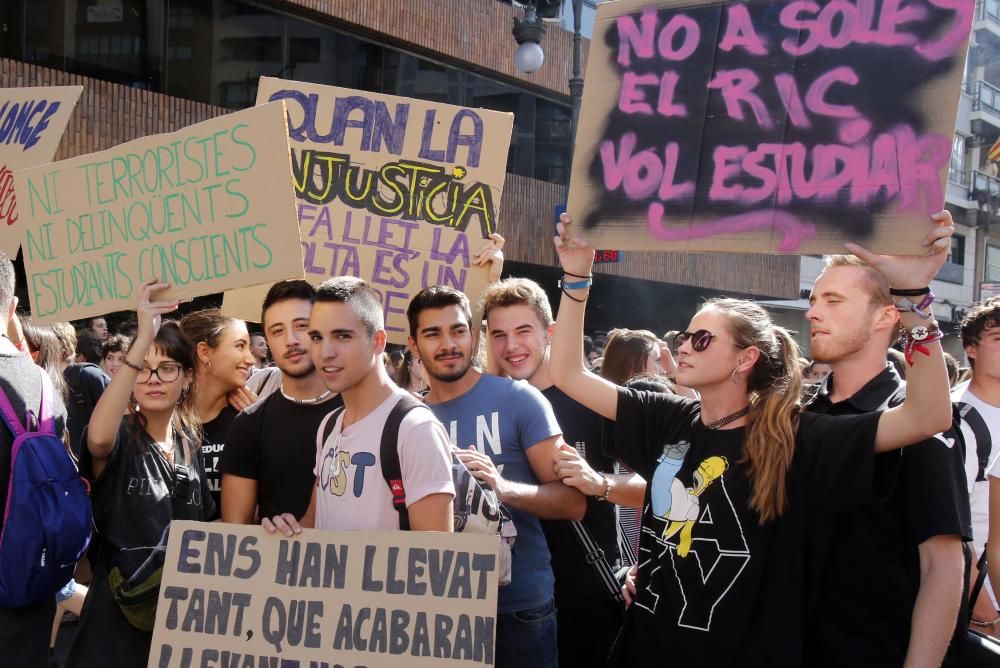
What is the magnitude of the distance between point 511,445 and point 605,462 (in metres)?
0.63

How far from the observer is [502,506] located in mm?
3160

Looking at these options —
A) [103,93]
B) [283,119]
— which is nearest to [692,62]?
[283,119]

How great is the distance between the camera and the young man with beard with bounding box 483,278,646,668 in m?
3.50

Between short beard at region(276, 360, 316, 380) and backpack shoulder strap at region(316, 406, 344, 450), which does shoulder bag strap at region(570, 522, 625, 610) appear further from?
short beard at region(276, 360, 316, 380)

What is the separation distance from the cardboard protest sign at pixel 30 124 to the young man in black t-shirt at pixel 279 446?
2.10m

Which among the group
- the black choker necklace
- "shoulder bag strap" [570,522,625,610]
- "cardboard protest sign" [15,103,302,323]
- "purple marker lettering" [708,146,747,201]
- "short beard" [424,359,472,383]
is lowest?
"shoulder bag strap" [570,522,625,610]

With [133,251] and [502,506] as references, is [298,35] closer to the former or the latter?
[133,251]

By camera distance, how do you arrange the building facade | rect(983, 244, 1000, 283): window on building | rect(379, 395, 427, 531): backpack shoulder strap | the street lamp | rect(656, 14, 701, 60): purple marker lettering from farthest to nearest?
rect(983, 244, 1000, 283): window on building
the building facade
the street lamp
rect(656, 14, 701, 60): purple marker lettering
rect(379, 395, 427, 531): backpack shoulder strap

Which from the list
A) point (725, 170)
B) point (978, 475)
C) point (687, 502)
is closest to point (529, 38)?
point (978, 475)

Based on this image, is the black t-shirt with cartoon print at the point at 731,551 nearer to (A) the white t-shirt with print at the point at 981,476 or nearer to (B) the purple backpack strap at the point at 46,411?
(A) the white t-shirt with print at the point at 981,476

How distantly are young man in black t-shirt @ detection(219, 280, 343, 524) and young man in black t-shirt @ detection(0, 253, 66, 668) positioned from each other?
1.96 feet

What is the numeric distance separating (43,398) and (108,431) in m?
0.26

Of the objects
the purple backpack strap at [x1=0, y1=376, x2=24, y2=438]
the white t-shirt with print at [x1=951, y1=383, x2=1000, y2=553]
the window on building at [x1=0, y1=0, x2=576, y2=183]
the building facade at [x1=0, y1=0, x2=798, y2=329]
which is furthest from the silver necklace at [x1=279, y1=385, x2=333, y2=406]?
the window on building at [x1=0, y1=0, x2=576, y2=183]

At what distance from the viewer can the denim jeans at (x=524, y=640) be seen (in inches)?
124
